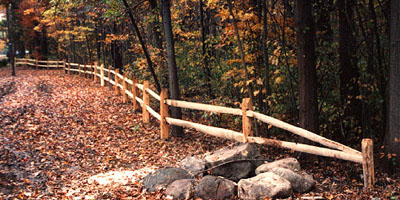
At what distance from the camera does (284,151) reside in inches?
319

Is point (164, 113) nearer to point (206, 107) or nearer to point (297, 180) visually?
point (206, 107)

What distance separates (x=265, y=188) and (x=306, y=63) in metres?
2.81

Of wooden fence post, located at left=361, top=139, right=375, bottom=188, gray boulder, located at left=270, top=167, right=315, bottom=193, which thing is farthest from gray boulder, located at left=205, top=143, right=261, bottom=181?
wooden fence post, located at left=361, top=139, right=375, bottom=188

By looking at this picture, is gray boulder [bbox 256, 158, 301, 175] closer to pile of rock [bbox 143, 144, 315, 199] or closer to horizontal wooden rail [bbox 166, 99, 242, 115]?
pile of rock [bbox 143, 144, 315, 199]

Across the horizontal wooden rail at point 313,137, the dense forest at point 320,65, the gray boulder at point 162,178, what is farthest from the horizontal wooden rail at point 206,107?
the gray boulder at point 162,178

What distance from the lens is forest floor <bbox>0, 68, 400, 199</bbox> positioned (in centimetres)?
613

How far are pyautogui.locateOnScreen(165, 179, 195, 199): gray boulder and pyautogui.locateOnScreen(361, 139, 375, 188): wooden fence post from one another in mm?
2654

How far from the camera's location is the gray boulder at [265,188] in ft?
16.7

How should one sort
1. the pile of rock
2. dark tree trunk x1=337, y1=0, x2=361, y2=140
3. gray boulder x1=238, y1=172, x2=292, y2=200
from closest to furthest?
1. gray boulder x1=238, y1=172, x2=292, y2=200
2. the pile of rock
3. dark tree trunk x1=337, y1=0, x2=361, y2=140

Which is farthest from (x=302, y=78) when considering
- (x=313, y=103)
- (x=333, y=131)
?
(x=333, y=131)

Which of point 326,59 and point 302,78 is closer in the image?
point 302,78

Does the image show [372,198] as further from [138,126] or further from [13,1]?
[13,1]

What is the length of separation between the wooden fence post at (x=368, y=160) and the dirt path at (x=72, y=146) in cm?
376

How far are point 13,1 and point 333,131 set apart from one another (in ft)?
97.6
